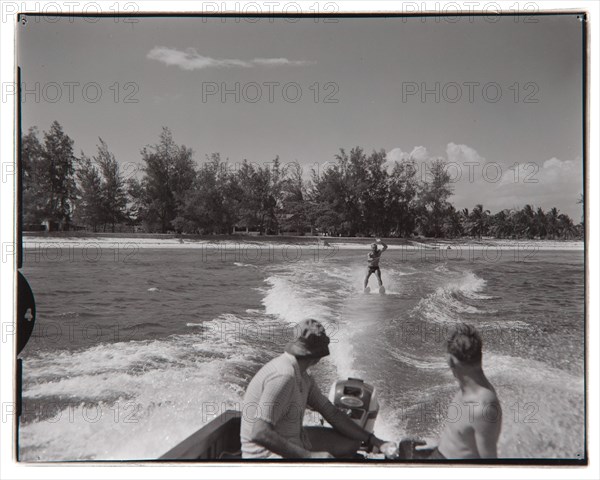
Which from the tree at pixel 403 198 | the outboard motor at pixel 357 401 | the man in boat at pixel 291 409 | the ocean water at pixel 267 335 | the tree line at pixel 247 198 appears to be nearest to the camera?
the man in boat at pixel 291 409

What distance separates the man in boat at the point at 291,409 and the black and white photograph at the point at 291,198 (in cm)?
51

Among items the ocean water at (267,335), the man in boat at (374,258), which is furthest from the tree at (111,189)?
the man in boat at (374,258)

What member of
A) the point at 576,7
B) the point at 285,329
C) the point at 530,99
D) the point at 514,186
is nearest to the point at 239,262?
the point at 285,329

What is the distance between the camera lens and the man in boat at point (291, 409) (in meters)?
1.86

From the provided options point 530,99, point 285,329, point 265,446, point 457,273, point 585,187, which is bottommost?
point 265,446

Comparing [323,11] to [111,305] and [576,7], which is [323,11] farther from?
[111,305]

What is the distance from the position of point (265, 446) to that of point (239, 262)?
1.60 metres

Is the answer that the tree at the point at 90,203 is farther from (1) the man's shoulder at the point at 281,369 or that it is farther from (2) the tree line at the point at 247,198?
(1) the man's shoulder at the point at 281,369

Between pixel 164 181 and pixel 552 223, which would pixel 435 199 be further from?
pixel 164 181

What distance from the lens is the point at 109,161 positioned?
2.98 m

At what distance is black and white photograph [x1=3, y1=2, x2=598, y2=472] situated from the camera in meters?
2.79

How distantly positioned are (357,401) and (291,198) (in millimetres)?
1481

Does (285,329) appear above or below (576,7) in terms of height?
below

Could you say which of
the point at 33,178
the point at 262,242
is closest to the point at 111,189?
the point at 33,178
